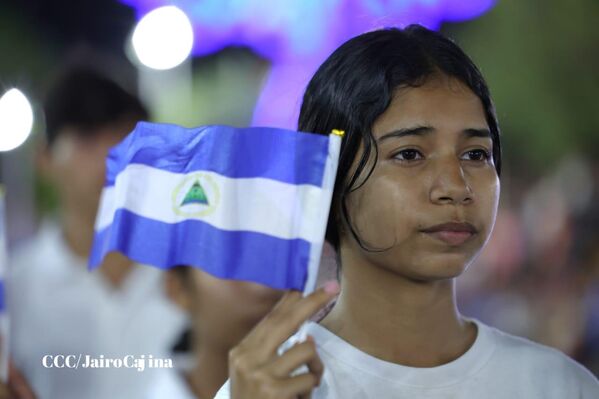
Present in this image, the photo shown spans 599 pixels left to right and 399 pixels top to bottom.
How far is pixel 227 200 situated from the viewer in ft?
5.24

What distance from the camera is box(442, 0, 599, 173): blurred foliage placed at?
4207 millimetres

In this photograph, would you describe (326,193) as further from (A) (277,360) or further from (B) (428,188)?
(A) (277,360)

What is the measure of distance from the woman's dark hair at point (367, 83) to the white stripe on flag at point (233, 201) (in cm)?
14

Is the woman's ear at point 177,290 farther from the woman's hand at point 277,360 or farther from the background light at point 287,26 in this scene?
the woman's hand at point 277,360

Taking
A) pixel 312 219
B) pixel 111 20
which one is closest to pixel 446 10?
pixel 111 20

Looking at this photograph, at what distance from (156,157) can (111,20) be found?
2.37m

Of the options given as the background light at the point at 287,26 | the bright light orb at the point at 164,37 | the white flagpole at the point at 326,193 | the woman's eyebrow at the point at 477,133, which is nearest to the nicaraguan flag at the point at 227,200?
the white flagpole at the point at 326,193

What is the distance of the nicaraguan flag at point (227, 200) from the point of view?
4.89 feet

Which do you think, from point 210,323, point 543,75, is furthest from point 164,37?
point 543,75

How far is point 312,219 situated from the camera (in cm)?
148

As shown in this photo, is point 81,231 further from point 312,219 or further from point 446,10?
point 312,219

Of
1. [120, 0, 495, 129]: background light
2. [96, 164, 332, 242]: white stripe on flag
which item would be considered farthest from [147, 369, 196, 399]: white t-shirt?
[96, 164, 332, 242]: white stripe on flag

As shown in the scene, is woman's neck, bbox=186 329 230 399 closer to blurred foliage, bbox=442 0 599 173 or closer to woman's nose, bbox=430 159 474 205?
woman's nose, bbox=430 159 474 205

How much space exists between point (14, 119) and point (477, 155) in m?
2.73
